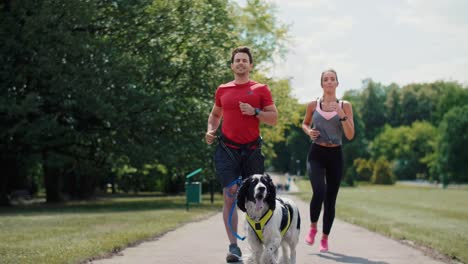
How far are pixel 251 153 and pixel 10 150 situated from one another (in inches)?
916

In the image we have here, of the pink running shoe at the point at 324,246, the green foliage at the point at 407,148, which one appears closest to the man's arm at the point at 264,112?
the pink running shoe at the point at 324,246

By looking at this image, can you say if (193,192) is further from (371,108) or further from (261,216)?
(371,108)

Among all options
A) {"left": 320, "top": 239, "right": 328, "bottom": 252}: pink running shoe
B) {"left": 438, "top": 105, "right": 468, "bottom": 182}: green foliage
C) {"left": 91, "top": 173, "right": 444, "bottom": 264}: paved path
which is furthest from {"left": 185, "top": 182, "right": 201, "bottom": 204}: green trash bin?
{"left": 438, "top": 105, "right": 468, "bottom": 182}: green foliage

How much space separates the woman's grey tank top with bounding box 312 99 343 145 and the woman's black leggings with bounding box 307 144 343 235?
124 mm

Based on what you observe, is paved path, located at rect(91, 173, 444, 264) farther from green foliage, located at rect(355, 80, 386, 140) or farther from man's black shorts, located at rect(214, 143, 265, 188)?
green foliage, located at rect(355, 80, 386, 140)

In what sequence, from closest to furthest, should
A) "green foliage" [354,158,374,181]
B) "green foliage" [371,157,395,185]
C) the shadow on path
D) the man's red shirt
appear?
the man's red shirt → the shadow on path → "green foliage" [371,157,395,185] → "green foliage" [354,158,374,181]

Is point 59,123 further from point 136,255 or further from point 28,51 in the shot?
point 136,255

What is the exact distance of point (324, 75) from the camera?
8.34 meters

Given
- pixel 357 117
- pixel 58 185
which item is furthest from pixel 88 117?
pixel 357 117

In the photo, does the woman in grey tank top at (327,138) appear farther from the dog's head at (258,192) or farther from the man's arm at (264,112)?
the dog's head at (258,192)

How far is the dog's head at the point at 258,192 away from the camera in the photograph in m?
5.92

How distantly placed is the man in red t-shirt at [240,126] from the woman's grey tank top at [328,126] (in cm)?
130

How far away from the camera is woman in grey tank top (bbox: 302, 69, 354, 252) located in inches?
325

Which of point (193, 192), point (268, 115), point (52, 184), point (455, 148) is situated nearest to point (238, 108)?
point (268, 115)
